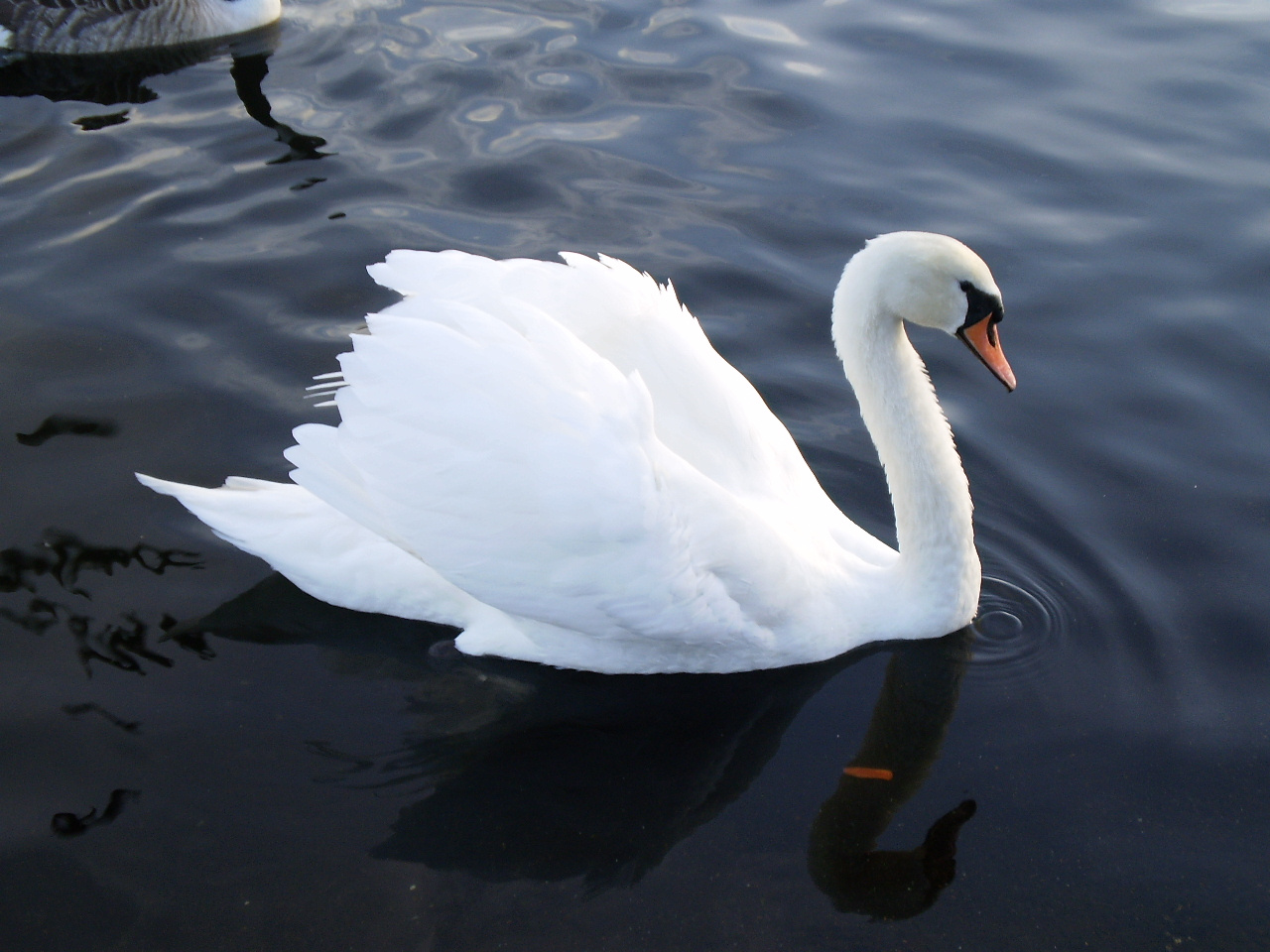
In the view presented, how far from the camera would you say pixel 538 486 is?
445 centimetres

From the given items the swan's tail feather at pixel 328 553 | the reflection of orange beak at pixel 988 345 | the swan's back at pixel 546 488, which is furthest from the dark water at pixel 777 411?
the reflection of orange beak at pixel 988 345

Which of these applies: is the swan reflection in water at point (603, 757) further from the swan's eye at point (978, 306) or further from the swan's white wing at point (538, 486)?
the swan's eye at point (978, 306)

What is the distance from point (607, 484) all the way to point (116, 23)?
847cm

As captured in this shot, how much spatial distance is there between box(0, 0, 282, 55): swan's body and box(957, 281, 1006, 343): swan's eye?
26.6 ft

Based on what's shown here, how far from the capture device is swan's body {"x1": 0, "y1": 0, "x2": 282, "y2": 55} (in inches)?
→ 411

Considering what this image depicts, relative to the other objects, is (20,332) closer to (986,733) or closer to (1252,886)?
(986,733)

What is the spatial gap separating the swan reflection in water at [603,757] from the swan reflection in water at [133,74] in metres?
5.07

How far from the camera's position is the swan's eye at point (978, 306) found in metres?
4.84

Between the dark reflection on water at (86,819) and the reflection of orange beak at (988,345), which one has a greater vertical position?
the reflection of orange beak at (988,345)

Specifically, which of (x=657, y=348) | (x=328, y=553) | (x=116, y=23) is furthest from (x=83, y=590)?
(x=116, y=23)

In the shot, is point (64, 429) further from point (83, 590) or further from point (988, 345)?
point (988, 345)

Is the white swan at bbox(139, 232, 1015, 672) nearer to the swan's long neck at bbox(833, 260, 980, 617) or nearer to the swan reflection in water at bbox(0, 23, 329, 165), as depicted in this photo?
the swan's long neck at bbox(833, 260, 980, 617)

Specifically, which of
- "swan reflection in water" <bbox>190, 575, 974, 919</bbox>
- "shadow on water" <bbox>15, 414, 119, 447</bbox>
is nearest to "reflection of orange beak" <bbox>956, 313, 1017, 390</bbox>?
"swan reflection in water" <bbox>190, 575, 974, 919</bbox>

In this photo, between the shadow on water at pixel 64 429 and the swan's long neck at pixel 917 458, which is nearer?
the swan's long neck at pixel 917 458
